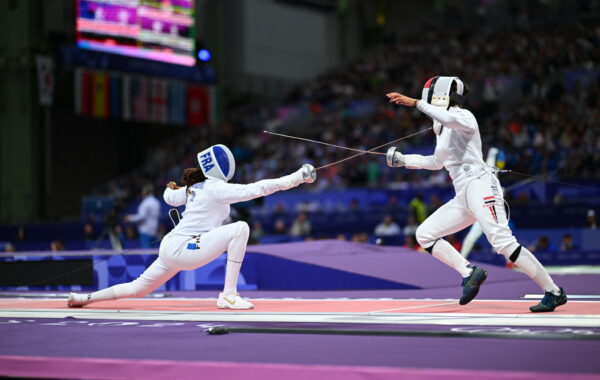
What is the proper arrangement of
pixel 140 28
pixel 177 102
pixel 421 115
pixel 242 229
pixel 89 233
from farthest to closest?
pixel 177 102
pixel 140 28
pixel 421 115
pixel 89 233
pixel 242 229

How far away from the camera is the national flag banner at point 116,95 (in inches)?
891

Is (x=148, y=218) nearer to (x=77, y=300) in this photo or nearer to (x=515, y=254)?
(x=77, y=300)

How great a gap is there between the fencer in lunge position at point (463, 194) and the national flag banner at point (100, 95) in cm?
1689

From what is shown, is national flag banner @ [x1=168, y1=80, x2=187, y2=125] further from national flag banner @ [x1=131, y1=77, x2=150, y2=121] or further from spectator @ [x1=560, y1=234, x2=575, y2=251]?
spectator @ [x1=560, y1=234, x2=575, y2=251]

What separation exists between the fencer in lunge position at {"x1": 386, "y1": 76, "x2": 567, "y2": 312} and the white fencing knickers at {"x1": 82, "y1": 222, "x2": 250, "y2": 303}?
4.30ft

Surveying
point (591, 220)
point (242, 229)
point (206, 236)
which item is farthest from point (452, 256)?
point (591, 220)

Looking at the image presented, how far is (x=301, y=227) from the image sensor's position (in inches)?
607

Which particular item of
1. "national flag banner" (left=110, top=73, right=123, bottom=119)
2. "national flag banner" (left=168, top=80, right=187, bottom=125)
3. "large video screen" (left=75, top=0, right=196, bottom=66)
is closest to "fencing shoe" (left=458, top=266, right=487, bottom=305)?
"large video screen" (left=75, top=0, right=196, bottom=66)

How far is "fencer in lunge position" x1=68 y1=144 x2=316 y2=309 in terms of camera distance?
6.72 meters

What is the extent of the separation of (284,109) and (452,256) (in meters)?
19.9

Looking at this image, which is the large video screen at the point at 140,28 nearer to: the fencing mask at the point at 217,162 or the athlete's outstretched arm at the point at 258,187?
the fencing mask at the point at 217,162

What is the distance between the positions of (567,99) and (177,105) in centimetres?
1040

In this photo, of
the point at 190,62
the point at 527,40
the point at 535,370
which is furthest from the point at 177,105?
the point at 535,370

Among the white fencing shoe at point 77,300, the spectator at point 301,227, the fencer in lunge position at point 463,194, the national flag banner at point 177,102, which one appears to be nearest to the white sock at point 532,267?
the fencer in lunge position at point 463,194
